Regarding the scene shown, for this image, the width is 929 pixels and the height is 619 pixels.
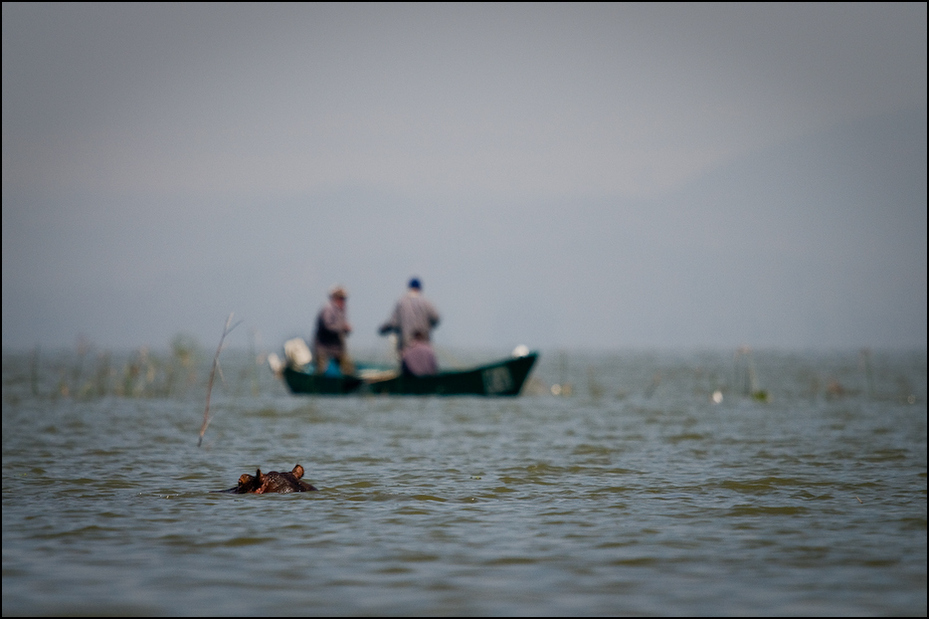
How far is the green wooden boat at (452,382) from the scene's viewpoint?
17.7 meters

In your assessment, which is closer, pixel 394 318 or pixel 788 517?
pixel 788 517

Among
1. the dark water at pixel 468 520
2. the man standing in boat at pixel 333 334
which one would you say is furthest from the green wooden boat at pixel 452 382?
the dark water at pixel 468 520

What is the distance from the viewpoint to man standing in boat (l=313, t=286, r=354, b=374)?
18094 mm

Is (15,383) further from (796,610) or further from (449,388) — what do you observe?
(796,610)

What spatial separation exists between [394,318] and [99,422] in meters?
6.07

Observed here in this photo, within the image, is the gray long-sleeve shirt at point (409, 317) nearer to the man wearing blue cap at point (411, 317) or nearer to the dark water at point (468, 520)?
the man wearing blue cap at point (411, 317)

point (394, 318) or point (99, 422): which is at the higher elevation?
point (394, 318)

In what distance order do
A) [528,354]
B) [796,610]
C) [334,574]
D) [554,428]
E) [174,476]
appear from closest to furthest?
[796,610], [334,574], [174,476], [554,428], [528,354]

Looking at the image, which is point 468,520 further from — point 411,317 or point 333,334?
point 333,334

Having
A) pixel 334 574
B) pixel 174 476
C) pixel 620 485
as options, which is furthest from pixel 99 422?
pixel 334 574

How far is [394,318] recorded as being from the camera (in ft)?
59.1

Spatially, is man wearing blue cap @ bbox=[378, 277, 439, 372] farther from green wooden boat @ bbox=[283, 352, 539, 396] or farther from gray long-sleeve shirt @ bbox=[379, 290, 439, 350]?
green wooden boat @ bbox=[283, 352, 539, 396]

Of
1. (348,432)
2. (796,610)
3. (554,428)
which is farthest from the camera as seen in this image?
(554,428)

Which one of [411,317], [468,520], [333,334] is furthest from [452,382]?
[468,520]
